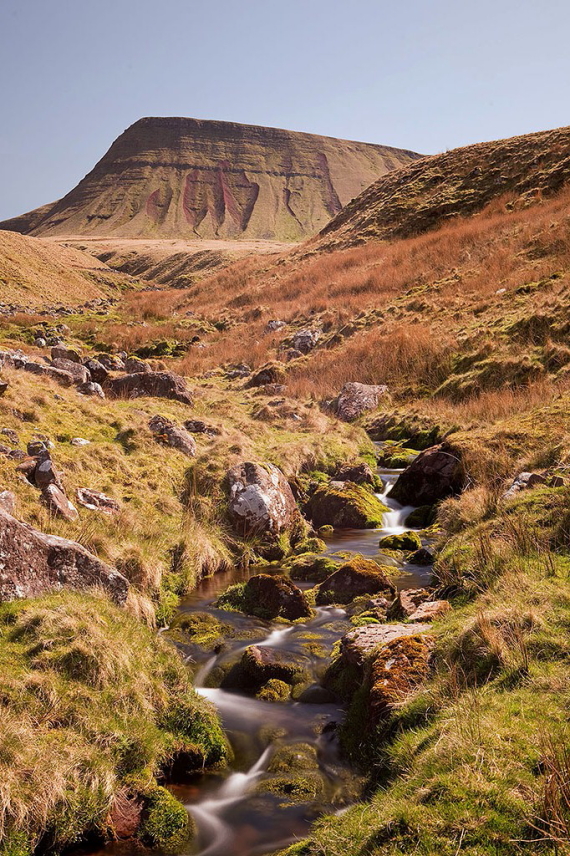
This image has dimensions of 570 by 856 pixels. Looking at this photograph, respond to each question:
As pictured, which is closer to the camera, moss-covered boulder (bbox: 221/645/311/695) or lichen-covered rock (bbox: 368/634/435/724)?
lichen-covered rock (bbox: 368/634/435/724)

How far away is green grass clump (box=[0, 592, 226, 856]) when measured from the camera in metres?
5.02

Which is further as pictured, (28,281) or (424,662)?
(28,281)

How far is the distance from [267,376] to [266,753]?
22.5 metres

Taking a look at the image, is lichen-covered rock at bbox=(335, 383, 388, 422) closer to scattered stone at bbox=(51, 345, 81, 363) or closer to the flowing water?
scattered stone at bbox=(51, 345, 81, 363)

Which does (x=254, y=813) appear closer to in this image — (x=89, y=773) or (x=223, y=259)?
(x=89, y=773)

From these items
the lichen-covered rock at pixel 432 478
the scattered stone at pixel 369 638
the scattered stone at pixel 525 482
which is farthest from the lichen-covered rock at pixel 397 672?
the lichen-covered rock at pixel 432 478

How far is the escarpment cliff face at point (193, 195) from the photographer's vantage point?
15538cm

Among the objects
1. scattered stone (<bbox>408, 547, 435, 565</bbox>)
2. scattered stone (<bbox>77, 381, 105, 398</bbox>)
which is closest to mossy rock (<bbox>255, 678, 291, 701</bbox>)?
scattered stone (<bbox>408, 547, 435, 565</bbox>)

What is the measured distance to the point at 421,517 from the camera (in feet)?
47.8

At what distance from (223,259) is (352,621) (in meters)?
81.8

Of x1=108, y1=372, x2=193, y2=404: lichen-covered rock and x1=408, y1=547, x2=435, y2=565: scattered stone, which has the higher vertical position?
x1=108, y1=372, x2=193, y2=404: lichen-covered rock

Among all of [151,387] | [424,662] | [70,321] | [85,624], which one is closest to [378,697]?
[424,662]

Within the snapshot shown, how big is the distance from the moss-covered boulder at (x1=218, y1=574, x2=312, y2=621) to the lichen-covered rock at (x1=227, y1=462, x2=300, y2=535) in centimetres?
253

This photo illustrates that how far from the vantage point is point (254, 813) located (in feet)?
19.1
